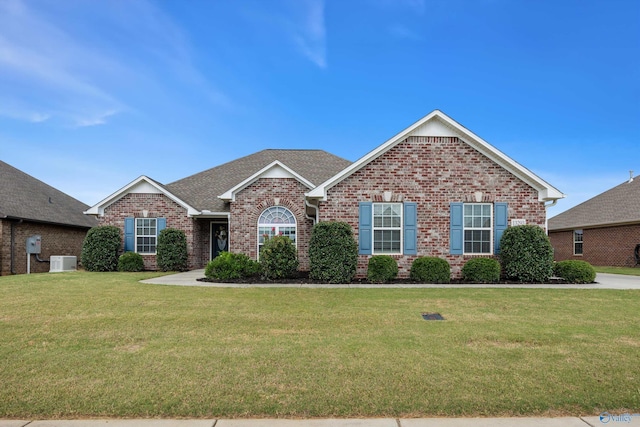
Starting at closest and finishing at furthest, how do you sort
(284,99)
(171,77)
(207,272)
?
(207,272), (171,77), (284,99)

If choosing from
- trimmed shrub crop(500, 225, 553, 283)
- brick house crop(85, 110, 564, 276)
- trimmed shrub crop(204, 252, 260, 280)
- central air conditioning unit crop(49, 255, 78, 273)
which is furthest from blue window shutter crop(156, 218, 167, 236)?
trimmed shrub crop(500, 225, 553, 283)

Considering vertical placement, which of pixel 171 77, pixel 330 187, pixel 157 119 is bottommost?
pixel 330 187

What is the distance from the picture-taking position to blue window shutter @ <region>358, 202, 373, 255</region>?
13.4m

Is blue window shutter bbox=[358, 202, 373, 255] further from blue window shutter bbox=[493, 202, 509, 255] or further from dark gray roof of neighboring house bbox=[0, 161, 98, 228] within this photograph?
dark gray roof of neighboring house bbox=[0, 161, 98, 228]

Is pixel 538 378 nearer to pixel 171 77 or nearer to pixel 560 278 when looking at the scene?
pixel 560 278

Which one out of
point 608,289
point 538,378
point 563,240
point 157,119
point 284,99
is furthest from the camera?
point 563,240

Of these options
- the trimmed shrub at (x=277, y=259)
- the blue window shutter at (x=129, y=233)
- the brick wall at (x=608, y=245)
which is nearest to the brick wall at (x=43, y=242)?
the blue window shutter at (x=129, y=233)

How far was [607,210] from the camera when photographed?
24562 millimetres

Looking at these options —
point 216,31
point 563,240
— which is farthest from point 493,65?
point 563,240

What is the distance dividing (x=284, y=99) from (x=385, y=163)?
25.0 feet

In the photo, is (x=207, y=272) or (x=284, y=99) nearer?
(x=207, y=272)

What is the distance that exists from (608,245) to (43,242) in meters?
32.2

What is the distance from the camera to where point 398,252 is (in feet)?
44.4

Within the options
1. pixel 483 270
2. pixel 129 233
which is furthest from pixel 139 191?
pixel 483 270
